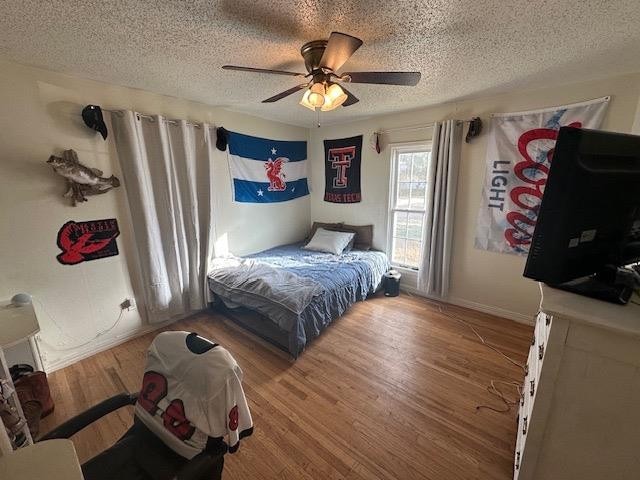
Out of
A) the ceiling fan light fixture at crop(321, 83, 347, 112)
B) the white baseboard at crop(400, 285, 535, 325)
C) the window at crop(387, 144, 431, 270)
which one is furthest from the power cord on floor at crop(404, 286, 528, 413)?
the ceiling fan light fixture at crop(321, 83, 347, 112)

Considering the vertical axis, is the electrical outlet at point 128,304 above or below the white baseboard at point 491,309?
above

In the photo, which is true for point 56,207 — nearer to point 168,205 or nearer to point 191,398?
point 168,205

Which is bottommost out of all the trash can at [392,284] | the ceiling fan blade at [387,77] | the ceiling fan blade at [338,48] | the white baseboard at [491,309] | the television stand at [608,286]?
the white baseboard at [491,309]

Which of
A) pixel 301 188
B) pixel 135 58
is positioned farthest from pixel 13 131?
pixel 301 188

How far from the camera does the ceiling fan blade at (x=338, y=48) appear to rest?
3.93 ft

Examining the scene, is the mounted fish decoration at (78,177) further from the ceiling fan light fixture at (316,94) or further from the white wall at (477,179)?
the white wall at (477,179)

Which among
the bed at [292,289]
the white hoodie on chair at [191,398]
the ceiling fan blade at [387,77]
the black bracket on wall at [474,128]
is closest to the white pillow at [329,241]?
the bed at [292,289]

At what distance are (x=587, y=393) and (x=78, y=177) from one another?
10.2ft

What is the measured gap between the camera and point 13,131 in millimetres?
1775

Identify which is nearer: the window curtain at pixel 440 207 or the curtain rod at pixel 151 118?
the curtain rod at pixel 151 118

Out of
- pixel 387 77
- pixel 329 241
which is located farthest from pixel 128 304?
pixel 387 77

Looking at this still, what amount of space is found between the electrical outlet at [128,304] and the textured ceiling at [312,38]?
6.22 ft

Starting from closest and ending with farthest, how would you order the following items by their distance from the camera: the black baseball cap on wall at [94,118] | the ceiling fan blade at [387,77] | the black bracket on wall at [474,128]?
the ceiling fan blade at [387,77] → the black baseball cap on wall at [94,118] → the black bracket on wall at [474,128]

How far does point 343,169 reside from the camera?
373 cm
